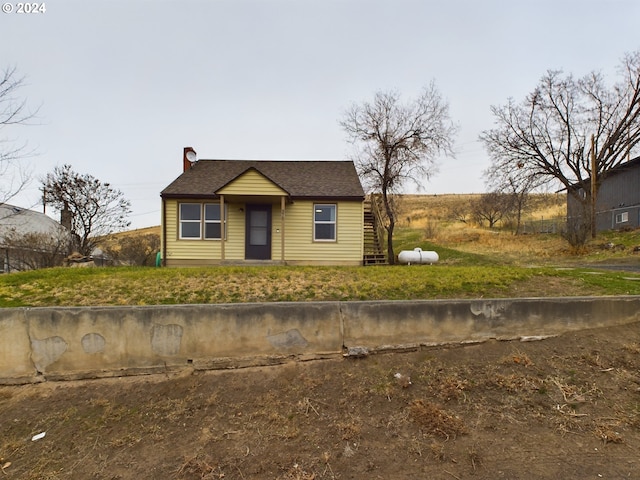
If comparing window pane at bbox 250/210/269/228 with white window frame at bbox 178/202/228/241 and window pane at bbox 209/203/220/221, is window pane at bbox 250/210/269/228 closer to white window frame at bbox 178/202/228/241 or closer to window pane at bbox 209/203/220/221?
white window frame at bbox 178/202/228/241

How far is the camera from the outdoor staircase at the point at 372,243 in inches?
583

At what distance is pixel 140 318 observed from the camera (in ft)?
15.3

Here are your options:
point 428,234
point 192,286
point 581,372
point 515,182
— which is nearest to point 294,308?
point 192,286

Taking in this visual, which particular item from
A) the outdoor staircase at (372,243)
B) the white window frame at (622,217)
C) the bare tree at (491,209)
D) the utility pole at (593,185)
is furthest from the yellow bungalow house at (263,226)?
the bare tree at (491,209)

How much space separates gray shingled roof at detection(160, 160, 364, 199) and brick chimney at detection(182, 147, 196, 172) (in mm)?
363

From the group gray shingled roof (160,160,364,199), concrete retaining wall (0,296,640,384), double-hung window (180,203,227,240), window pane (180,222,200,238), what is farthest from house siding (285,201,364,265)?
concrete retaining wall (0,296,640,384)

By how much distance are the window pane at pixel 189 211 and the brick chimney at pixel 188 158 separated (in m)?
3.19

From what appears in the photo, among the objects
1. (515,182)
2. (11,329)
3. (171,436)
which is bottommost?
(171,436)

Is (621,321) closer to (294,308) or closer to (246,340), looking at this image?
(294,308)

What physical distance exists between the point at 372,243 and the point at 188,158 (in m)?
9.61

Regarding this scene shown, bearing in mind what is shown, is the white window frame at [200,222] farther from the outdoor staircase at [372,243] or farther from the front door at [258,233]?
the outdoor staircase at [372,243]

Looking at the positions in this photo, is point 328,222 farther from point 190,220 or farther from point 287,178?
point 190,220

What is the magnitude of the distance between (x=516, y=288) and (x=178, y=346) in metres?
5.90

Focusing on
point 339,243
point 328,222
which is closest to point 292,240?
point 328,222
